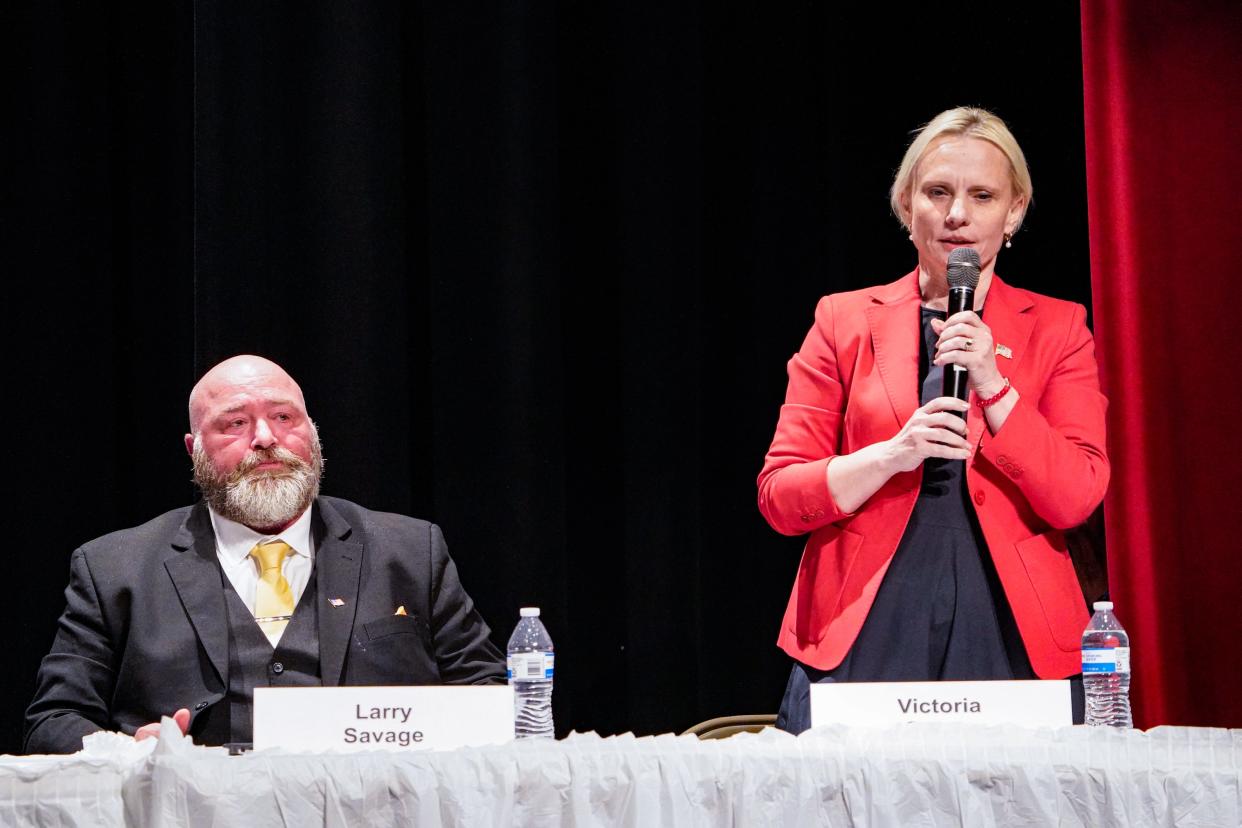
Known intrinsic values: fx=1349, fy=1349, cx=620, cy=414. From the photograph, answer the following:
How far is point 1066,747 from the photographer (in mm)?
1573

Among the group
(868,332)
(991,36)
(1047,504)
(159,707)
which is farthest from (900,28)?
(159,707)

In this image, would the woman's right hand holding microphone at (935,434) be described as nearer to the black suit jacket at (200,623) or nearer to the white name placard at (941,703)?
the white name placard at (941,703)

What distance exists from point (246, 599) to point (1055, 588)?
139 centimetres

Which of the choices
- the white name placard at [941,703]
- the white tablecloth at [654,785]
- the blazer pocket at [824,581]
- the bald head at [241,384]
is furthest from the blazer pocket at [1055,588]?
the bald head at [241,384]

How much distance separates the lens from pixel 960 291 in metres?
2.07

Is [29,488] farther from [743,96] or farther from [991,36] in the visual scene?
[991,36]

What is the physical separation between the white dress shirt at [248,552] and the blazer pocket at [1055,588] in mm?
1262

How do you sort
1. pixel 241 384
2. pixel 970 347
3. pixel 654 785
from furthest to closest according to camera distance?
pixel 241 384 → pixel 970 347 → pixel 654 785

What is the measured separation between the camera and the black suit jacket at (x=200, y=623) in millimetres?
2266

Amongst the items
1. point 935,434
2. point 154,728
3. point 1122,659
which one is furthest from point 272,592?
point 1122,659

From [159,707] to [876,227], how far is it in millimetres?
1977

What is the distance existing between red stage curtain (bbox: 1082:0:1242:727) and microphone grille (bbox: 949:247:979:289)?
3.55ft

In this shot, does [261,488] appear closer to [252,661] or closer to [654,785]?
[252,661]

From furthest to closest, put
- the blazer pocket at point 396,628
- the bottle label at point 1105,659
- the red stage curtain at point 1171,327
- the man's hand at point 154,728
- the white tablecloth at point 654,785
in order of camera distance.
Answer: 1. the red stage curtain at point 1171,327
2. the blazer pocket at point 396,628
3. the bottle label at point 1105,659
4. the man's hand at point 154,728
5. the white tablecloth at point 654,785
